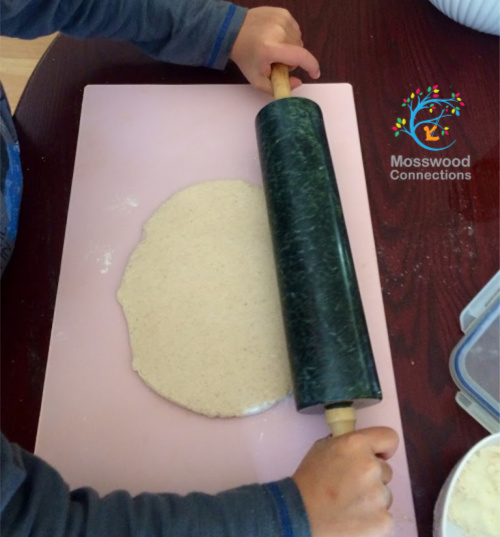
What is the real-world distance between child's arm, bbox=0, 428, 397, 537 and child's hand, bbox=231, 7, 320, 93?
0.54 meters

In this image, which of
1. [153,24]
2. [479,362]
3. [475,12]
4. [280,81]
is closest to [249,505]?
[479,362]

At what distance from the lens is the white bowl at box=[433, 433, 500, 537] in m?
0.52

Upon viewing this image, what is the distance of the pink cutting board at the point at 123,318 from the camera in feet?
2.03

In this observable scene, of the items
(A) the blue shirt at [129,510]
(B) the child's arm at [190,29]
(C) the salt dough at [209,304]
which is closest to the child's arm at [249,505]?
(A) the blue shirt at [129,510]

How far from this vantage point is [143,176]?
2.59 feet

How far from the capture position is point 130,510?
0.52m

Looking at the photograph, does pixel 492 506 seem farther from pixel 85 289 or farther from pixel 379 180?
pixel 85 289

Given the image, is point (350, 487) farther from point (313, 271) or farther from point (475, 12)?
point (475, 12)

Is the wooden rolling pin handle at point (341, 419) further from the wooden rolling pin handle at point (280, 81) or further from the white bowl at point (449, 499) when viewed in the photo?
the wooden rolling pin handle at point (280, 81)

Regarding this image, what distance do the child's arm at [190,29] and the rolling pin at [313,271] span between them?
0.13 metres

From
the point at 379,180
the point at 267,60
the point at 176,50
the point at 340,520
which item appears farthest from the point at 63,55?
the point at 340,520

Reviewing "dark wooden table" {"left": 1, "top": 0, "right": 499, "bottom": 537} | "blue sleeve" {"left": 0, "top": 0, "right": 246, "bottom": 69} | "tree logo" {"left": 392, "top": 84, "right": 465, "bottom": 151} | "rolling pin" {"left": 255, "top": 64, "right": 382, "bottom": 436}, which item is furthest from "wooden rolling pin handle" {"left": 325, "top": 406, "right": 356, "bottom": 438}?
"blue sleeve" {"left": 0, "top": 0, "right": 246, "bottom": 69}

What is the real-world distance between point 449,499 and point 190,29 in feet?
2.38

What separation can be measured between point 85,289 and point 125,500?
30 cm
